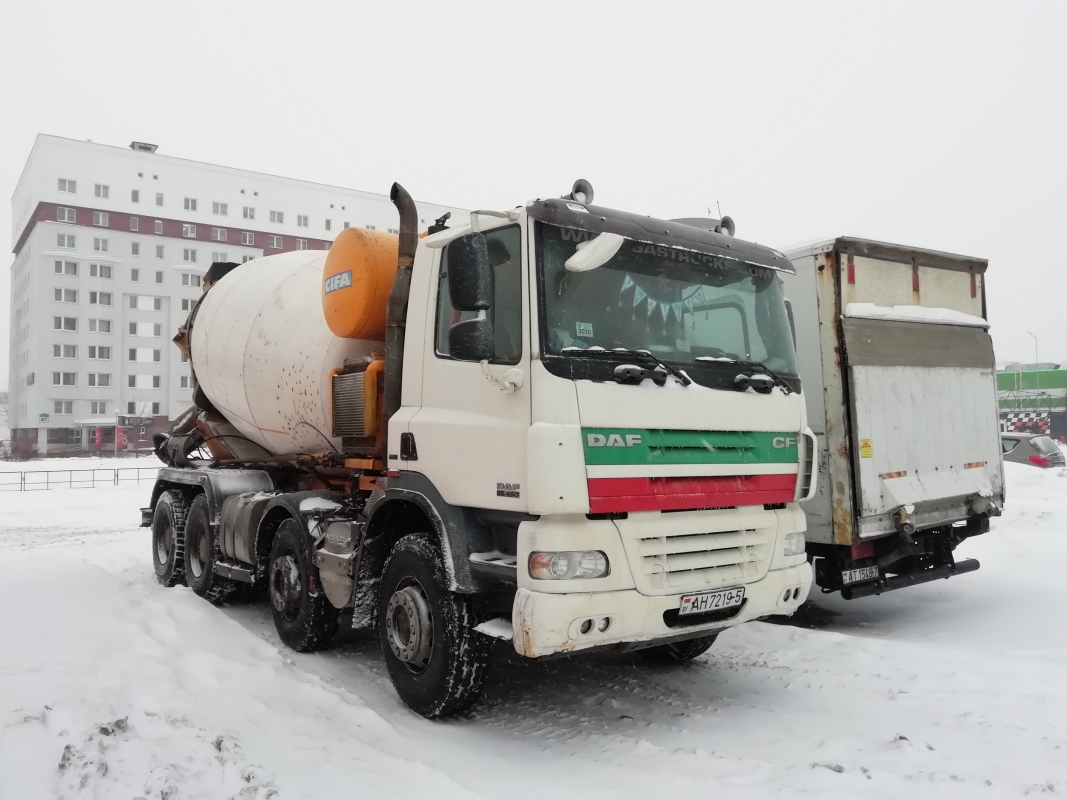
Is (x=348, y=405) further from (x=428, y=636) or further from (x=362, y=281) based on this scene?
(x=428, y=636)

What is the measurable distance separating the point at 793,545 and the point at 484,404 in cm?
214

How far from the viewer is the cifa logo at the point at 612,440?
434 cm

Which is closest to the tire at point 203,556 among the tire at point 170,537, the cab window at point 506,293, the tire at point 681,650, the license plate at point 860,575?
the tire at point 170,537

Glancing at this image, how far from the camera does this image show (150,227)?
55.9 metres

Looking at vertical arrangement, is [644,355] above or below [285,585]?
above

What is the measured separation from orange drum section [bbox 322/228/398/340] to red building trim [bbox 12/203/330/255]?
46289 mm

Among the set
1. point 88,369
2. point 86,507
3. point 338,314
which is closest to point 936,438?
point 338,314

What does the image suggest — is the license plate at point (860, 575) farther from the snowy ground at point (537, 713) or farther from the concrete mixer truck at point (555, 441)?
the concrete mixer truck at point (555, 441)

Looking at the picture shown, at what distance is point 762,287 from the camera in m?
5.47

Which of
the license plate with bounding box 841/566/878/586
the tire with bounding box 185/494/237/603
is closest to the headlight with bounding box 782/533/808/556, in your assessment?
the license plate with bounding box 841/566/878/586

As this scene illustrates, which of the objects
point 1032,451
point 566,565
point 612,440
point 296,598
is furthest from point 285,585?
point 1032,451

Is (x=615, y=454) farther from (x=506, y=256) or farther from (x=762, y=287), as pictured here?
(x=762, y=287)

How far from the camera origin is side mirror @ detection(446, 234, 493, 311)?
4539 mm

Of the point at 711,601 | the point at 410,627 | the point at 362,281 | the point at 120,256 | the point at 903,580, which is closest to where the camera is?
the point at 711,601
